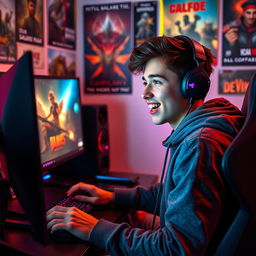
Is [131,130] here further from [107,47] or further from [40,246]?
[40,246]

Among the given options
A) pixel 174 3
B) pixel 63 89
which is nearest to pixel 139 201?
pixel 63 89

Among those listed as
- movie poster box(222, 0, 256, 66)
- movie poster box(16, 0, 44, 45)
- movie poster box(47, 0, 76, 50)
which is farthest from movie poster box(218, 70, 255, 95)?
movie poster box(16, 0, 44, 45)

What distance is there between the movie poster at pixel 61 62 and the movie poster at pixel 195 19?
25.7 inches

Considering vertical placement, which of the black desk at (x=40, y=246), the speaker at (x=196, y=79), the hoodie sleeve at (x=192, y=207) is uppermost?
the speaker at (x=196, y=79)

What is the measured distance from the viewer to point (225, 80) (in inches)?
74.4

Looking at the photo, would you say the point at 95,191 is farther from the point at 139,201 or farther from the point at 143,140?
the point at 143,140

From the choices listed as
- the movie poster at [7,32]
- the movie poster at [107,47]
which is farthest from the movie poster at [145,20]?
the movie poster at [7,32]

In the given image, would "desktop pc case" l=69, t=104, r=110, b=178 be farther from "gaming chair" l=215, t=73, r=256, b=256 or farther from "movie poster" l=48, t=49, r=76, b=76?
"gaming chair" l=215, t=73, r=256, b=256

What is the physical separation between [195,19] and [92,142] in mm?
960

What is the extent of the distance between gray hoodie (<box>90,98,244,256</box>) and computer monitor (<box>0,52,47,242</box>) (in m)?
0.26

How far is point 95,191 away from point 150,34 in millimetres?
1126

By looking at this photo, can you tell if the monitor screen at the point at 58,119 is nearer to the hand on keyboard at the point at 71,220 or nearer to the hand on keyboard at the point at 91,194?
the hand on keyboard at the point at 91,194

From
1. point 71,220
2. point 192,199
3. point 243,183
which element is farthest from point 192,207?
point 71,220

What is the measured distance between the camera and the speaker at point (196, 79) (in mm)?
1014
